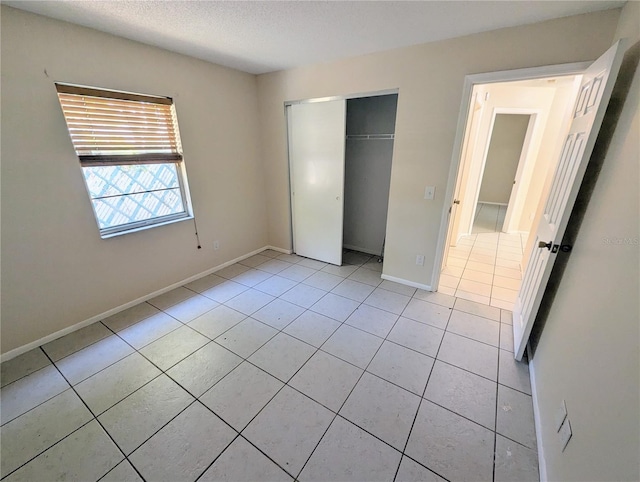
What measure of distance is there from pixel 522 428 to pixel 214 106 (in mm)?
3736

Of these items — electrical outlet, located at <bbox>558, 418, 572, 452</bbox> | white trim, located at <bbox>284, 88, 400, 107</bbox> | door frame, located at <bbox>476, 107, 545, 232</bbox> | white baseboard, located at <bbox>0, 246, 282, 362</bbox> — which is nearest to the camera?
electrical outlet, located at <bbox>558, 418, 572, 452</bbox>

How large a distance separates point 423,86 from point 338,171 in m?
1.21

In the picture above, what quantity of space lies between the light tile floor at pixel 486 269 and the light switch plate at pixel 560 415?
1.50 m

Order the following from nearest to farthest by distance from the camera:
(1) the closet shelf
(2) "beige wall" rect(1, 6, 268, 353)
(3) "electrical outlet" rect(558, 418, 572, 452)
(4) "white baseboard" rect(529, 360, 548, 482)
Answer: (3) "electrical outlet" rect(558, 418, 572, 452) → (4) "white baseboard" rect(529, 360, 548, 482) → (2) "beige wall" rect(1, 6, 268, 353) → (1) the closet shelf

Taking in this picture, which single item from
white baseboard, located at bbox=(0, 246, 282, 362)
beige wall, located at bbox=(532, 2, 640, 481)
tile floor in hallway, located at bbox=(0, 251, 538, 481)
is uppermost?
beige wall, located at bbox=(532, 2, 640, 481)

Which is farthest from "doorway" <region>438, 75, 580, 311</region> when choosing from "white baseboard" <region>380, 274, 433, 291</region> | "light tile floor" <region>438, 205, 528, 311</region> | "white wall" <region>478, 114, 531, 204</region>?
"white wall" <region>478, 114, 531, 204</region>

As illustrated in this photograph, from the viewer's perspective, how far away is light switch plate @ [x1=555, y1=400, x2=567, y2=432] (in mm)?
1159

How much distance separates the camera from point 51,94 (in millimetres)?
1868

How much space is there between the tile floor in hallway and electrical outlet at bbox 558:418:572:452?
282mm

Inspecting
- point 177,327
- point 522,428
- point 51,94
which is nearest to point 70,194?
point 51,94

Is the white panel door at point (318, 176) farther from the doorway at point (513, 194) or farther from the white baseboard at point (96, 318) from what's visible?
the doorway at point (513, 194)

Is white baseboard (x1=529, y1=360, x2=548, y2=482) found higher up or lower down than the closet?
lower down

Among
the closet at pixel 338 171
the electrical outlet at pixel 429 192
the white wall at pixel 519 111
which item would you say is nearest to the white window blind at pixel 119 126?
the closet at pixel 338 171

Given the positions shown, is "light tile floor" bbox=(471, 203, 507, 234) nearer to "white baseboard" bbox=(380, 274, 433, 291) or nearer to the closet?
the closet
